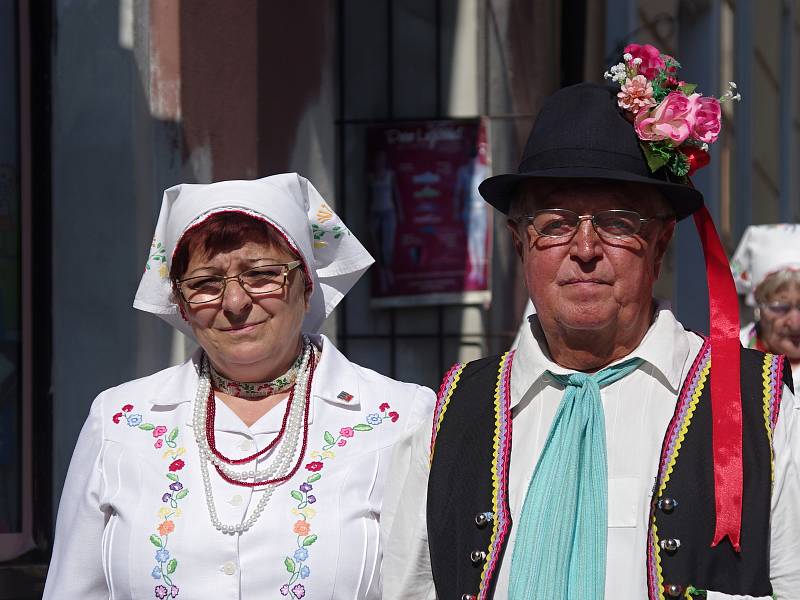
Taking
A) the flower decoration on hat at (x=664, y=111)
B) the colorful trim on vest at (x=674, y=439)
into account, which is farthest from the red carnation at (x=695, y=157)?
the colorful trim on vest at (x=674, y=439)

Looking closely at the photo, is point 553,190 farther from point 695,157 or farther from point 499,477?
point 499,477

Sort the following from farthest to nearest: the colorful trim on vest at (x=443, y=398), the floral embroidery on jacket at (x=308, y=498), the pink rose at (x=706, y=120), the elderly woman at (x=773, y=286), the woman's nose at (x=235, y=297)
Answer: the elderly woman at (x=773, y=286)
the woman's nose at (x=235, y=297)
the floral embroidery on jacket at (x=308, y=498)
the colorful trim on vest at (x=443, y=398)
the pink rose at (x=706, y=120)

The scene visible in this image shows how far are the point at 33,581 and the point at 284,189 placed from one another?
2208mm

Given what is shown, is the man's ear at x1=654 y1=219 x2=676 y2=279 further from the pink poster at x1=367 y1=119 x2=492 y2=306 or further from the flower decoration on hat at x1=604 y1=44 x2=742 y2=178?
the pink poster at x1=367 y1=119 x2=492 y2=306

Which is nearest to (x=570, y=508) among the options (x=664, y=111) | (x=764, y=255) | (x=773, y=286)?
(x=664, y=111)

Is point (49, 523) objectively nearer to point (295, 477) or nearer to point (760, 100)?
point (295, 477)

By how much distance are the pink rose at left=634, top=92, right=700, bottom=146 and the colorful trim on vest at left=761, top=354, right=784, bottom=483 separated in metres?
0.48

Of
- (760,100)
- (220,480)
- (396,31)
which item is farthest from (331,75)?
(760,100)

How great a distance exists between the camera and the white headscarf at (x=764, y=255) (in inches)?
234

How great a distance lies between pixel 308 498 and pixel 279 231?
0.64 m

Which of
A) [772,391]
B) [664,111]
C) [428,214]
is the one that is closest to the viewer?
[772,391]

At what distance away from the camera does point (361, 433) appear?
140 inches

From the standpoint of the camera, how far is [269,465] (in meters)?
3.48

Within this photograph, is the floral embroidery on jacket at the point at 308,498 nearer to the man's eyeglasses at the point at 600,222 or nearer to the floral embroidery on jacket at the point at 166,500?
the floral embroidery on jacket at the point at 166,500
